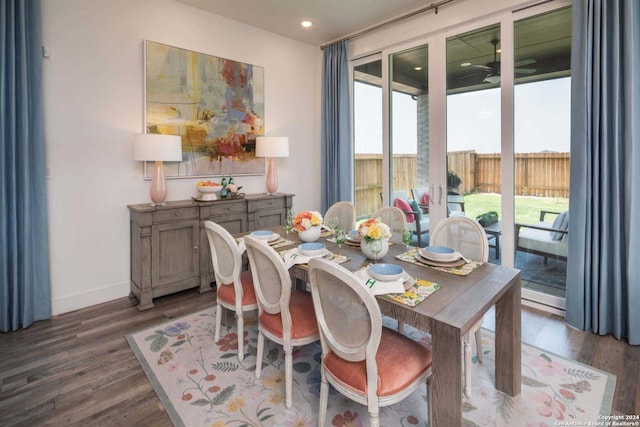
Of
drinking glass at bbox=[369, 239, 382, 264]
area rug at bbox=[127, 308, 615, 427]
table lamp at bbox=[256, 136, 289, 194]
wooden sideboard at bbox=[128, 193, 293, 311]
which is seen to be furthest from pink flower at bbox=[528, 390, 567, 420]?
table lamp at bbox=[256, 136, 289, 194]

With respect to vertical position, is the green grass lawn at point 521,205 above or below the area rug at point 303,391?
above

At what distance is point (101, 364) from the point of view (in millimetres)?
2268

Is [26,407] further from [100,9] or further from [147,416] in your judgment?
[100,9]

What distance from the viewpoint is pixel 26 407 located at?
188 cm

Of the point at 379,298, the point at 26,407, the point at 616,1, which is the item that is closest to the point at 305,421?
the point at 379,298

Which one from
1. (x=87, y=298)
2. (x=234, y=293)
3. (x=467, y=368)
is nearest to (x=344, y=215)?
(x=234, y=293)

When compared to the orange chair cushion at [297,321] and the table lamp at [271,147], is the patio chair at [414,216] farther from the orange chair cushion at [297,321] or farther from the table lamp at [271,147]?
the orange chair cushion at [297,321]

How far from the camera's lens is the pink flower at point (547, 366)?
2146 mm

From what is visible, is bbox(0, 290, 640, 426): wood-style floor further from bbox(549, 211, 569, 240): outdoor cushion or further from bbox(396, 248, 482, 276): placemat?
bbox(396, 248, 482, 276): placemat

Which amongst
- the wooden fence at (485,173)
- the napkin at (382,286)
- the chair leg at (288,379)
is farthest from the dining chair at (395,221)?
the chair leg at (288,379)

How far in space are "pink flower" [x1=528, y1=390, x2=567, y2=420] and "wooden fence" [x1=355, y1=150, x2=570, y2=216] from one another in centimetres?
178

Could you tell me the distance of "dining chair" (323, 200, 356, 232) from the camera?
325 centimetres

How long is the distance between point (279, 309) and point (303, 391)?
0.52 metres

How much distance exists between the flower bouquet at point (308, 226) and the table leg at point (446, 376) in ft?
4.19
